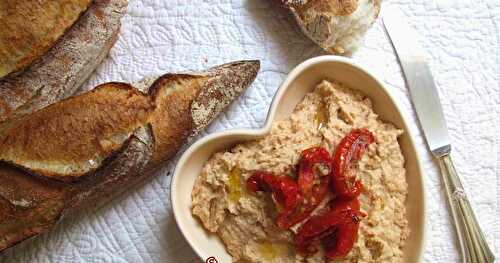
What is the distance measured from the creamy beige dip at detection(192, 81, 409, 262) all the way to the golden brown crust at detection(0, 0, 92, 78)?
0.57 meters

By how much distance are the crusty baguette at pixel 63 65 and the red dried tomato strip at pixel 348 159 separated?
790 millimetres

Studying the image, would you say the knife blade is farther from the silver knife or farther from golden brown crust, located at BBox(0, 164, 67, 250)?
golden brown crust, located at BBox(0, 164, 67, 250)

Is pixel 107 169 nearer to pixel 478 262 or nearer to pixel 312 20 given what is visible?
pixel 312 20

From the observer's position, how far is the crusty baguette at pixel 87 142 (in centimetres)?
149

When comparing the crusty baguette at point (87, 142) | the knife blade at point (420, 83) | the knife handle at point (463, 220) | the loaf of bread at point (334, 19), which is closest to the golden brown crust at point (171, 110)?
the crusty baguette at point (87, 142)

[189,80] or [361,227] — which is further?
[189,80]

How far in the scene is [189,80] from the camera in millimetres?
1589

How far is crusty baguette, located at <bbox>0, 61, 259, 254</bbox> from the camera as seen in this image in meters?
1.49

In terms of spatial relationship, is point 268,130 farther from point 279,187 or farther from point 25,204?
point 25,204

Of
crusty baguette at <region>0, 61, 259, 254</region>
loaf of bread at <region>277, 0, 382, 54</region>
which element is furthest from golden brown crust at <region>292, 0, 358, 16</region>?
crusty baguette at <region>0, 61, 259, 254</region>

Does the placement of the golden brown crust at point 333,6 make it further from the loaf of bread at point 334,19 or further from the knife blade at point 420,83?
the knife blade at point 420,83

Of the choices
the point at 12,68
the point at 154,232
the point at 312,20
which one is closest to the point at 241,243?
the point at 154,232

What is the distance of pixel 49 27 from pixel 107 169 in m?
0.43

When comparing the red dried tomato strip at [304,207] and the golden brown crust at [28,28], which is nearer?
the red dried tomato strip at [304,207]
